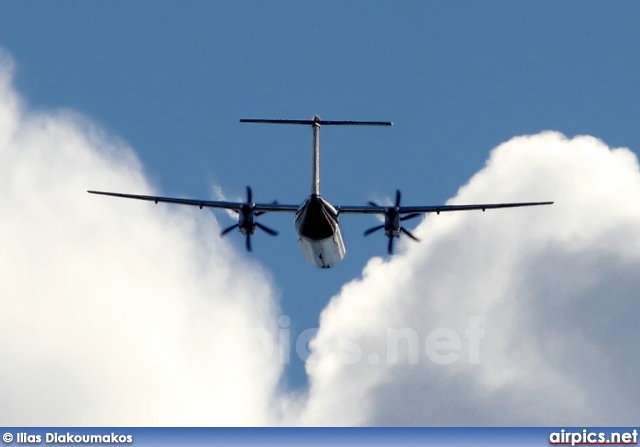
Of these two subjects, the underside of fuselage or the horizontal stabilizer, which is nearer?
the underside of fuselage

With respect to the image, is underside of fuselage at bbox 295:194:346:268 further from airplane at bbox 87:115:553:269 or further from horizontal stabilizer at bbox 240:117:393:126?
horizontal stabilizer at bbox 240:117:393:126

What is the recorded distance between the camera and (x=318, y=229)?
94000mm

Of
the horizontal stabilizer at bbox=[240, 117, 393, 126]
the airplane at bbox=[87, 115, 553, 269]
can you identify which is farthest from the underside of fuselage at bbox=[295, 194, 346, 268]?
the horizontal stabilizer at bbox=[240, 117, 393, 126]

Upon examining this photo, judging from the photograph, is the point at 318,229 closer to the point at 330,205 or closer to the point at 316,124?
the point at 330,205

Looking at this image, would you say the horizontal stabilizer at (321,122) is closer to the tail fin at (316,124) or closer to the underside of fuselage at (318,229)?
the tail fin at (316,124)

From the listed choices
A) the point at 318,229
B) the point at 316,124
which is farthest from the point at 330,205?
the point at 316,124

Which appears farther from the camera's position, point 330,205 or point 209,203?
point 209,203

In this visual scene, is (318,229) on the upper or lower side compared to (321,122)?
lower

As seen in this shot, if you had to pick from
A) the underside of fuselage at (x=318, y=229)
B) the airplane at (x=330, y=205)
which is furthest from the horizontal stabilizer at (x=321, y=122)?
the underside of fuselage at (x=318, y=229)

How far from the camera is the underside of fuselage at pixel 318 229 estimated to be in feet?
306

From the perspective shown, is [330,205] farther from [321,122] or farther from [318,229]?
[321,122]

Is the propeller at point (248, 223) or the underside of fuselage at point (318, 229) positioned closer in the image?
the underside of fuselage at point (318, 229)

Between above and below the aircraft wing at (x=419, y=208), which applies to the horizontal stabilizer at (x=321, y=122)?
above

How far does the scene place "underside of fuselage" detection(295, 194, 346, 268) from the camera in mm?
93125
